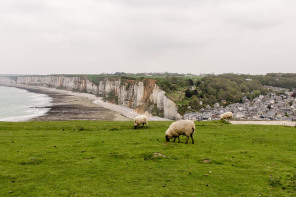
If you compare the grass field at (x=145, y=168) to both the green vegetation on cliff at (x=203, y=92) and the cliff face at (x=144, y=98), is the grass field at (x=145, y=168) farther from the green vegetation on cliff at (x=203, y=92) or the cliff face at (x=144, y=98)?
the green vegetation on cliff at (x=203, y=92)

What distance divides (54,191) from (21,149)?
32.4ft

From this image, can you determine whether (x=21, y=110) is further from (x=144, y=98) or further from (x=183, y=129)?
(x=183, y=129)

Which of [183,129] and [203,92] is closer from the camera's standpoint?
[183,129]

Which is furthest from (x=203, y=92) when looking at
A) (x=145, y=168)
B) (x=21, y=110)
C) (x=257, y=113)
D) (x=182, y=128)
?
(x=145, y=168)

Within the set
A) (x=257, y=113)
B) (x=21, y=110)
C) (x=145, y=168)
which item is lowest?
(x=21, y=110)

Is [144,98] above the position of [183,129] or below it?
below

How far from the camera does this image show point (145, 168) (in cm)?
1410

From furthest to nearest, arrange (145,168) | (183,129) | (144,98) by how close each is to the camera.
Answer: (144,98) → (183,129) → (145,168)

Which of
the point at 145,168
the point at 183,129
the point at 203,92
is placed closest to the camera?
the point at 145,168

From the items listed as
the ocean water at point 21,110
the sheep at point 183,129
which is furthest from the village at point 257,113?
the ocean water at point 21,110

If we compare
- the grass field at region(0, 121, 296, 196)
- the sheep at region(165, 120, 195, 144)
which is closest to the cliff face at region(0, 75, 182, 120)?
the sheep at region(165, 120, 195, 144)

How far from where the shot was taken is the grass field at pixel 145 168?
36.3 feet

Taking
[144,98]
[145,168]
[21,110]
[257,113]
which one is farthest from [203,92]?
[145,168]

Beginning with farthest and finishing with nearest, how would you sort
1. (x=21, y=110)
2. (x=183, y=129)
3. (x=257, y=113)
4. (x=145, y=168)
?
(x=21, y=110), (x=257, y=113), (x=183, y=129), (x=145, y=168)
